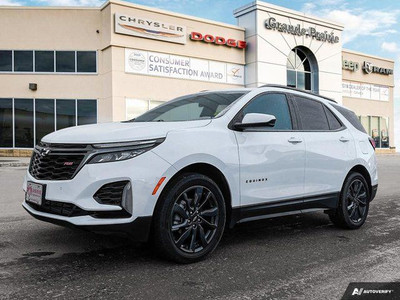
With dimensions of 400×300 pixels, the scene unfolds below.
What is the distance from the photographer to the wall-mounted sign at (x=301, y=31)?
28781 millimetres

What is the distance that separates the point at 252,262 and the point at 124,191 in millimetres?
1420

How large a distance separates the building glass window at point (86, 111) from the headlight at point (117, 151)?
830 inches

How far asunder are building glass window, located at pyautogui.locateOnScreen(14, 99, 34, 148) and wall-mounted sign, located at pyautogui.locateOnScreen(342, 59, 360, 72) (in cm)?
2521

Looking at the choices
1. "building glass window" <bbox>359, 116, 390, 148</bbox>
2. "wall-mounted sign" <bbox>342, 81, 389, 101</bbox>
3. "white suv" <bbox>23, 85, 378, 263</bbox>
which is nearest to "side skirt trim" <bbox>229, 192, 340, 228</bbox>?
"white suv" <bbox>23, 85, 378, 263</bbox>

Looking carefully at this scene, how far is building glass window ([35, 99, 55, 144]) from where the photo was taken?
77.1 ft

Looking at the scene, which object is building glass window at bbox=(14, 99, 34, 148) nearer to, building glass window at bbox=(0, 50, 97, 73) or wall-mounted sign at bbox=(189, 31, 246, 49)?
building glass window at bbox=(0, 50, 97, 73)

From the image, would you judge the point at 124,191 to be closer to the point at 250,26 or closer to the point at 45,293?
the point at 45,293

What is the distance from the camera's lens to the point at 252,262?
12.9ft

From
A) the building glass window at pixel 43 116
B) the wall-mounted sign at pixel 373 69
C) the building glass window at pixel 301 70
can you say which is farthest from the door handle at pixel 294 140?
the wall-mounted sign at pixel 373 69

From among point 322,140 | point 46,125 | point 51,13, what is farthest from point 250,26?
point 322,140

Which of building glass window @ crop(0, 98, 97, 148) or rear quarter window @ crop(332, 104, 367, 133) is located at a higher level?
building glass window @ crop(0, 98, 97, 148)

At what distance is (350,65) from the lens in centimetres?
3597

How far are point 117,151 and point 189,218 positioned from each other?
0.90 metres

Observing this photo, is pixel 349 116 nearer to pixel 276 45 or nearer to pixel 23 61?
pixel 23 61
